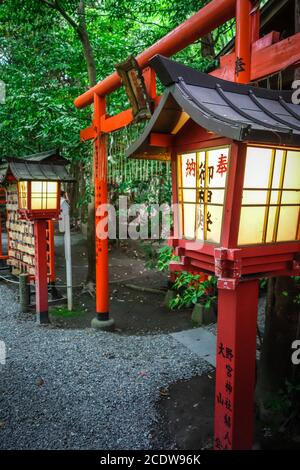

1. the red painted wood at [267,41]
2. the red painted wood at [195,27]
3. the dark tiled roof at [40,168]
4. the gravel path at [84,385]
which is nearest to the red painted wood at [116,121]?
the red painted wood at [195,27]

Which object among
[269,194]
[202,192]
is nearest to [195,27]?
[202,192]

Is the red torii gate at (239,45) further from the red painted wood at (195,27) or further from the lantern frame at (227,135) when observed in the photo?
the lantern frame at (227,135)

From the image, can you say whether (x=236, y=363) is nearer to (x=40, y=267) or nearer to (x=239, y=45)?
(x=239, y=45)

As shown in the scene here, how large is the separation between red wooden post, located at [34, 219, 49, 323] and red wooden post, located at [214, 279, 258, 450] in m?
5.11

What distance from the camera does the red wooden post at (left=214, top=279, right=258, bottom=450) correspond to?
2.58 meters

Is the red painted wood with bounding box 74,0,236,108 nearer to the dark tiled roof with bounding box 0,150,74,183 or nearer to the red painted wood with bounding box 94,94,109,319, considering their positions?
the red painted wood with bounding box 94,94,109,319

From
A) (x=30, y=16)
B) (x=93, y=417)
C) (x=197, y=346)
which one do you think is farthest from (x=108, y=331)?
(x=30, y=16)

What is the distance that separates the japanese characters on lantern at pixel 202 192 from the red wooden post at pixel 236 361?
0.49 meters

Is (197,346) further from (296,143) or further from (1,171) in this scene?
(1,171)

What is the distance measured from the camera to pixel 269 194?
94.3 inches

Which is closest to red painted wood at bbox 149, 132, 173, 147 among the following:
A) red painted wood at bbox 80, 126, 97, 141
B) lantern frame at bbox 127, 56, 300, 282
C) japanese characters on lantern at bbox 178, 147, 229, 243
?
lantern frame at bbox 127, 56, 300, 282

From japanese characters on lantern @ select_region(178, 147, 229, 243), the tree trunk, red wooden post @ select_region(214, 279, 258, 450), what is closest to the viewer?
japanese characters on lantern @ select_region(178, 147, 229, 243)

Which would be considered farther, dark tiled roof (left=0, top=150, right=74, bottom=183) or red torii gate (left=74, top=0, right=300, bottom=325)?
dark tiled roof (left=0, top=150, right=74, bottom=183)
